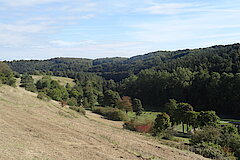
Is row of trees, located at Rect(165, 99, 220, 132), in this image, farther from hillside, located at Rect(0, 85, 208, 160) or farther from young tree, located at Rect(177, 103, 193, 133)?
hillside, located at Rect(0, 85, 208, 160)

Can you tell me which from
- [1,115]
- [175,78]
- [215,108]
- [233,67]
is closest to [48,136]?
[1,115]

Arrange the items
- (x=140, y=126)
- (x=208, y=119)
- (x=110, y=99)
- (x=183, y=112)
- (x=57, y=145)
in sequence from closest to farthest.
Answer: (x=57, y=145) → (x=140, y=126) → (x=208, y=119) → (x=183, y=112) → (x=110, y=99)

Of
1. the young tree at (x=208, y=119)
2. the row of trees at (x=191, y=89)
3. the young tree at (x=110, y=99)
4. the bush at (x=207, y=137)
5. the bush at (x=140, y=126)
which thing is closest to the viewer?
the bush at (x=207, y=137)

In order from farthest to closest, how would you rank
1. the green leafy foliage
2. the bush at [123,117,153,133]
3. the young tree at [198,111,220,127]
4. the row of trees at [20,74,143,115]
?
1. the green leafy foliage
2. the row of trees at [20,74,143,115]
3. the young tree at [198,111,220,127]
4. the bush at [123,117,153,133]

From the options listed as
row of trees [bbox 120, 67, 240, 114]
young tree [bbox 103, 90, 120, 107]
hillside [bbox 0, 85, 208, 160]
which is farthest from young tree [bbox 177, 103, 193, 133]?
row of trees [bbox 120, 67, 240, 114]

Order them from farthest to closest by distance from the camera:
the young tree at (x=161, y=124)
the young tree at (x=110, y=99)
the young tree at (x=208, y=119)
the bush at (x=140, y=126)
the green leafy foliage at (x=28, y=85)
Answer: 1. the young tree at (x=110, y=99)
2. the green leafy foliage at (x=28, y=85)
3. the young tree at (x=208, y=119)
4. the bush at (x=140, y=126)
5. the young tree at (x=161, y=124)

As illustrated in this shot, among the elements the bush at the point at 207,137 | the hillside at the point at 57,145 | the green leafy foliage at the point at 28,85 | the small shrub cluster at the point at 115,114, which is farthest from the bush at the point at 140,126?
the green leafy foliage at the point at 28,85

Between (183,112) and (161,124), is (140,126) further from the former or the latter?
(183,112)

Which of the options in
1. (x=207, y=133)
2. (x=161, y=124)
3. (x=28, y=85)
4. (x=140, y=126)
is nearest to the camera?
(x=207, y=133)

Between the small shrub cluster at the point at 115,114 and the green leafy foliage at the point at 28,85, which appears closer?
the small shrub cluster at the point at 115,114

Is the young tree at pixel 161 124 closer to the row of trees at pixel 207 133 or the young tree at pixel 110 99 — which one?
the row of trees at pixel 207 133

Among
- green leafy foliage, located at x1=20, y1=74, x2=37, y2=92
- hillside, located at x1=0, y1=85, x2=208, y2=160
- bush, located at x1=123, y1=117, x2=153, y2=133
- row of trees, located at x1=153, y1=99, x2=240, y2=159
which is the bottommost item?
bush, located at x1=123, y1=117, x2=153, y2=133

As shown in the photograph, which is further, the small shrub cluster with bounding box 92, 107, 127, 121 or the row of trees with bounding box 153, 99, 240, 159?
the small shrub cluster with bounding box 92, 107, 127, 121

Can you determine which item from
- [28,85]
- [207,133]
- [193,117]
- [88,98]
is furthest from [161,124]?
[28,85]
